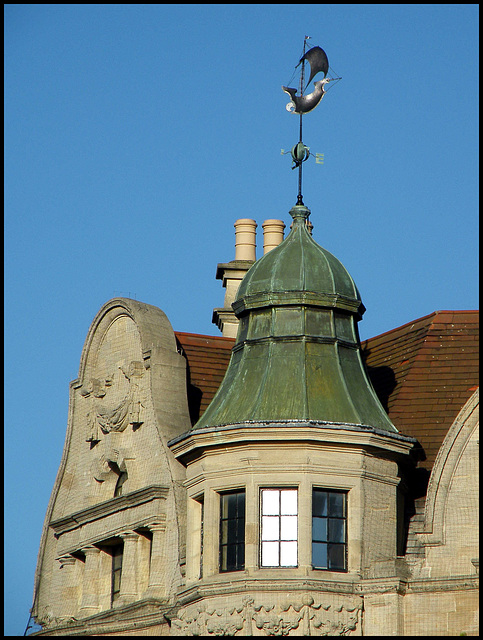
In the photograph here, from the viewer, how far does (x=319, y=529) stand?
34.2 meters

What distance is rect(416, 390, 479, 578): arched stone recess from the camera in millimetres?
33938

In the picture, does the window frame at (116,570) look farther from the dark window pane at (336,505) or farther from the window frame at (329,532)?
the dark window pane at (336,505)

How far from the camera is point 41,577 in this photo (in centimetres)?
4175

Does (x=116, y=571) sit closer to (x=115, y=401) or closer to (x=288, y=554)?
(x=115, y=401)

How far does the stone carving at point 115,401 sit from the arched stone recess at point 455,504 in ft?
24.2

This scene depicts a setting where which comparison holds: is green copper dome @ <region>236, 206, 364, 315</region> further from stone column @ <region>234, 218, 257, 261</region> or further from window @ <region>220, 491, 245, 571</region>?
stone column @ <region>234, 218, 257, 261</region>

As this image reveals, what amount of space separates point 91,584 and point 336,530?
766 cm

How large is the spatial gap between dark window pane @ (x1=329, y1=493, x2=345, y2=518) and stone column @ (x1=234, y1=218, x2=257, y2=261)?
611 inches

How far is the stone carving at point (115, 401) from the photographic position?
38.8 m

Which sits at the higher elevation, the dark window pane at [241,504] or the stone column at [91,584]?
the dark window pane at [241,504]

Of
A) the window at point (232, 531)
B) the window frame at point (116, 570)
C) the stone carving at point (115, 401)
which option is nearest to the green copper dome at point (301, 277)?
the stone carving at point (115, 401)

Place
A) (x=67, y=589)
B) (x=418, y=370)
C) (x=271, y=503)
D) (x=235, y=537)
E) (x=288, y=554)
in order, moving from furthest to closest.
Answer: (x=67, y=589) < (x=418, y=370) < (x=235, y=537) < (x=271, y=503) < (x=288, y=554)

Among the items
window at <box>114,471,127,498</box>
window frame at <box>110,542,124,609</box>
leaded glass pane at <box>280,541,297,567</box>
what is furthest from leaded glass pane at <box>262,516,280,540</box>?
window at <box>114,471,127,498</box>

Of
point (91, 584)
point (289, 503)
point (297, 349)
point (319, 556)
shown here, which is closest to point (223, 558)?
point (289, 503)
